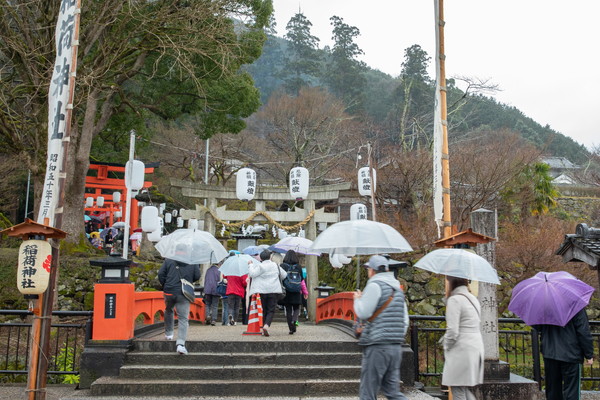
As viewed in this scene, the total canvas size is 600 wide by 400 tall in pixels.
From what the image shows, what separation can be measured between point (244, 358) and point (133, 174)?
9210mm

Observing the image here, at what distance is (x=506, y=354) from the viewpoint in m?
11.4

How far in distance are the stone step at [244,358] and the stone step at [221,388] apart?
47 centimetres

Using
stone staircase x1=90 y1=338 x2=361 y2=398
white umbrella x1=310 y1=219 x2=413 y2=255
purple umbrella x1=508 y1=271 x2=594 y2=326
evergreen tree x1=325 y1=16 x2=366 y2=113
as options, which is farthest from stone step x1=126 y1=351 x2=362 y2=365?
evergreen tree x1=325 y1=16 x2=366 y2=113

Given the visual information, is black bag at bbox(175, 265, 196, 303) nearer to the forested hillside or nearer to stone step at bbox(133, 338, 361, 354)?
stone step at bbox(133, 338, 361, 354)

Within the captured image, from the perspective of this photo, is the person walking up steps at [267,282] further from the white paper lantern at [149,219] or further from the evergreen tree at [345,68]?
the evergreen tree at [345,68]

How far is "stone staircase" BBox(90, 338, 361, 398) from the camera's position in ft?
24.9

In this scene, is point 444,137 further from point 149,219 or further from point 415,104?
point 415,104

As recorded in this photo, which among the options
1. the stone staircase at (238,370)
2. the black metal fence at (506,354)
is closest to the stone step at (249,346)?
the stone staircase at (238,370)

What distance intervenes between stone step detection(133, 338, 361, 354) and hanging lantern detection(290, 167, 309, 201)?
10.8 m

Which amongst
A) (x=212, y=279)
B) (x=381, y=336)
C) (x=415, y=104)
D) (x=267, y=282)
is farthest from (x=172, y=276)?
(x=415, y=104)

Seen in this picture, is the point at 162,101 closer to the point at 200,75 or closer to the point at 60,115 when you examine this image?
the point at 200,75

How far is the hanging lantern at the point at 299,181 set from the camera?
19.2 meters

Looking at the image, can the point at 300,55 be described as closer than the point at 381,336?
No

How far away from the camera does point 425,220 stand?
2164cm
